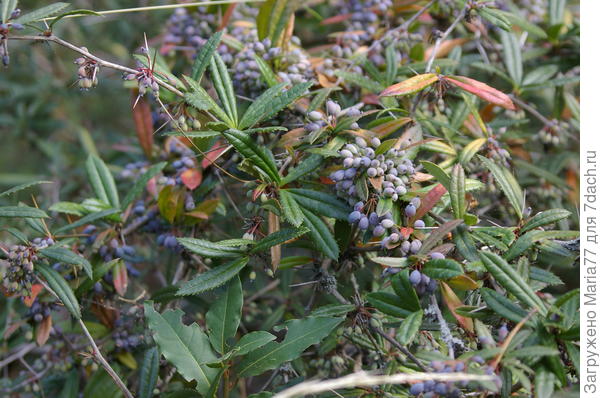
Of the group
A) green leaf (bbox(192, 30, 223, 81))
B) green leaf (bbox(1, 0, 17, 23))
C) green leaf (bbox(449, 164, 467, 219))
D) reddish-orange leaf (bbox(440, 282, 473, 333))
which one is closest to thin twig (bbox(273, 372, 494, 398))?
reddish-orange leaf (bbox(440, 282, 473, 333))

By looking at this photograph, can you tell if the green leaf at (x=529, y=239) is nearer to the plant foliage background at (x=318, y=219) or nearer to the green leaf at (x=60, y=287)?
the plant foliage background at (x=318, y=219)

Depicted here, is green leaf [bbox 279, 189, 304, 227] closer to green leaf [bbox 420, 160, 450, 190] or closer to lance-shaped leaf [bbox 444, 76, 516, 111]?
green leaf [bbox 420, 160, 450, 190]

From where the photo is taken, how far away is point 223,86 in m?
1.43

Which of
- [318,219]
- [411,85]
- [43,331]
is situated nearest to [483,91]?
[411,85]

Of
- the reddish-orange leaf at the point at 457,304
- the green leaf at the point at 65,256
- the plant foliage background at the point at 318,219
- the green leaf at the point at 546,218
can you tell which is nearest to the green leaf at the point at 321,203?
the plant foliage background at the point at 318,219

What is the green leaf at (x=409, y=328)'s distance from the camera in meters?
1.07

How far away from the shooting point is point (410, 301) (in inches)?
45.3

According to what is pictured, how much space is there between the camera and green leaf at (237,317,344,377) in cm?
123

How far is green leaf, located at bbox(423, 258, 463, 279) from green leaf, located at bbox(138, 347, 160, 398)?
71 cm

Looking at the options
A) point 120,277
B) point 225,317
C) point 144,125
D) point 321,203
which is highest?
point 321,203

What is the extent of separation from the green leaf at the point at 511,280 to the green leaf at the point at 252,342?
47 cm

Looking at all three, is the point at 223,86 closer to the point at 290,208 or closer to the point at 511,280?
the point at 290,208

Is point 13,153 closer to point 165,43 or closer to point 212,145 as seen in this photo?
point 165,43

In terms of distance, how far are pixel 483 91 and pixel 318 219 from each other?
1.64ft
